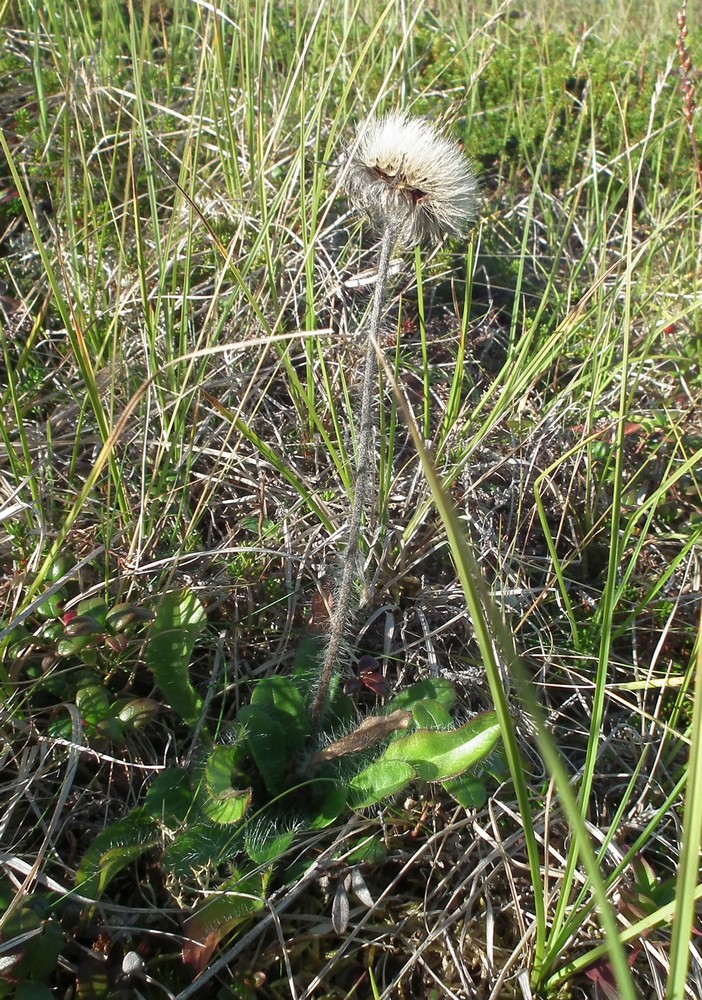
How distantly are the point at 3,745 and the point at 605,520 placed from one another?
1.47 m

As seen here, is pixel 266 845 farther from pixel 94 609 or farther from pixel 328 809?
pixel 94 609

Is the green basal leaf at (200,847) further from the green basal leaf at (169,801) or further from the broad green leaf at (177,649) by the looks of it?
the broad green leaf at (177,649)

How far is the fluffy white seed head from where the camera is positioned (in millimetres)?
1110

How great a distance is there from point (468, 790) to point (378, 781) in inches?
6.6

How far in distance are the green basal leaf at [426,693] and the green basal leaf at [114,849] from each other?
50cm

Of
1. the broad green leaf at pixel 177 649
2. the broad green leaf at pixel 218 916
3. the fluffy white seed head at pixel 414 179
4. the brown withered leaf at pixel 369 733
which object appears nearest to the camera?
the fluffy white seed head at pixel 414 179

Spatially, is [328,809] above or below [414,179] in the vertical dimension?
below

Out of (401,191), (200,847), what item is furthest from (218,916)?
(401,191)

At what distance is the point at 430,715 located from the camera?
141 centimetres

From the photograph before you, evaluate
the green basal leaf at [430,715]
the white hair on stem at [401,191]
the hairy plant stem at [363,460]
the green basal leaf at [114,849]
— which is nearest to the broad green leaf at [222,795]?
the green basal leaf at [114,849]

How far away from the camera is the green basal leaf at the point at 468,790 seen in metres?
→ 1.38

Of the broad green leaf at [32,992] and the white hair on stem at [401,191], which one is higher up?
the white hair on stem at [401,191]

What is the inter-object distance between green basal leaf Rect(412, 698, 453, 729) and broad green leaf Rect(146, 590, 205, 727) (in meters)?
0.44

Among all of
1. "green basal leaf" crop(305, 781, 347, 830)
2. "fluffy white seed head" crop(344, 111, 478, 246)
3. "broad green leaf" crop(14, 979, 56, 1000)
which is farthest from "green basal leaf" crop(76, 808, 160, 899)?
"fluffy white seed head" crop(344, 111, 478, 246)
